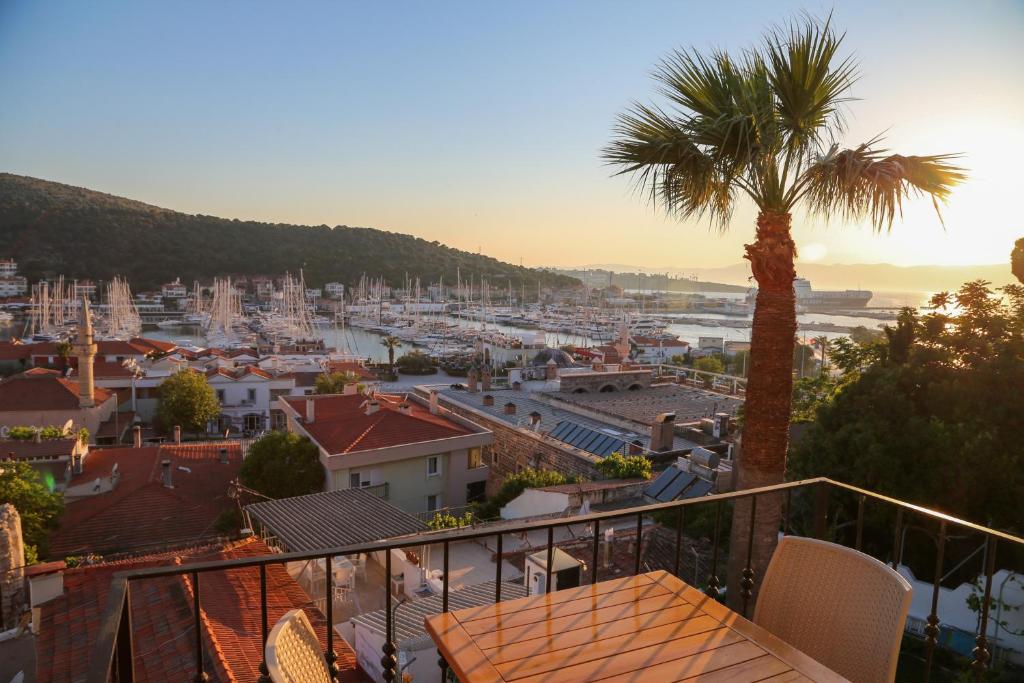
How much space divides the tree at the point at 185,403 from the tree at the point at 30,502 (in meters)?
15.0

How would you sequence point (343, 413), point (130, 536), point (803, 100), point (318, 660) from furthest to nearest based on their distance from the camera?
point (343, 413), point (130, 536), point (803, 100), point (318, 660)

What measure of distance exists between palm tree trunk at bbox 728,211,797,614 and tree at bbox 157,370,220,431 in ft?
96.5

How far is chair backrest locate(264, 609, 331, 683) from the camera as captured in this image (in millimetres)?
1533

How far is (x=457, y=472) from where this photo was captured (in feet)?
65.0

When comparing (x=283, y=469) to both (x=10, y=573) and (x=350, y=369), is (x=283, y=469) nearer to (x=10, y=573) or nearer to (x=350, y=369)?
(x=10, y=573)

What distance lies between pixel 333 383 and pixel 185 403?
6.87 meters

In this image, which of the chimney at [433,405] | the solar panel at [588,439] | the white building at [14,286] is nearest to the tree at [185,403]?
the chimney at [433,405]

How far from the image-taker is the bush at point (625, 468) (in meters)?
15.0

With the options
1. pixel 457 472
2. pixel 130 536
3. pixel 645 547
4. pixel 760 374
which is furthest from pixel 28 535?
pixel 760 374

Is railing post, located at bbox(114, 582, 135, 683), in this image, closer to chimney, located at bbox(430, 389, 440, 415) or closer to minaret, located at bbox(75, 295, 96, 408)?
chimney, located at bbox(430, 389, 440, 415)

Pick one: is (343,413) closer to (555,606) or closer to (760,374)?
(760,374)

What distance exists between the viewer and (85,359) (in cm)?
2823

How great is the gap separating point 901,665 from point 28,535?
54.1ft

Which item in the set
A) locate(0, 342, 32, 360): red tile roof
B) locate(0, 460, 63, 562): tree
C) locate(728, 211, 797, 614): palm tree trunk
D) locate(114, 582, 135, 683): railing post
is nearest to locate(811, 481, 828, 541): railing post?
locate(728, 211, 797, 614): palm tree trunk
